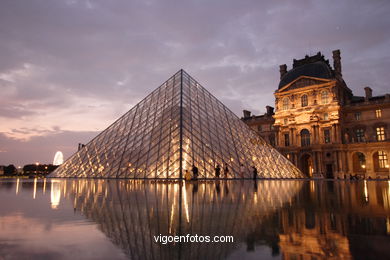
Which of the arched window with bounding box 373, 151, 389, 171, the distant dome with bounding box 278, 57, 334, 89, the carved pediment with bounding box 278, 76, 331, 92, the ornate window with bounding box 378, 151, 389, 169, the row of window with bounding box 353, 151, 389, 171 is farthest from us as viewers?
the distant dome with bounding box 278, 57, 334, 89

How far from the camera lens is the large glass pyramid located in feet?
59.5

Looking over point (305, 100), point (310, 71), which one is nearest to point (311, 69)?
point (310, 71)

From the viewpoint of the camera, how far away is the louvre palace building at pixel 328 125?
1559 inches

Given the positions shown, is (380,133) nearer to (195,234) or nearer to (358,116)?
(358,116)

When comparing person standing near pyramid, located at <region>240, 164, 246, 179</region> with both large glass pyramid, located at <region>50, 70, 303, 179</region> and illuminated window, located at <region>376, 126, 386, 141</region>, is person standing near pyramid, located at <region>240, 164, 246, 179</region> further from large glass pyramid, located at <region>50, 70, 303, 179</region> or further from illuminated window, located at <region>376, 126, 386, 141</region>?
illuminated window, located at <region>376, 126, 386, 141</region>

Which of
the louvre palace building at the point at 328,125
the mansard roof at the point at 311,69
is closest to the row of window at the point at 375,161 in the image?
the louvre palace building at the point at 328,125

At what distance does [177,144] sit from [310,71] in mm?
35402

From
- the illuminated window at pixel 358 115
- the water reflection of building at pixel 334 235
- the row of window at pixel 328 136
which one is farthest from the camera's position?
the illuminated window at pixel 358 115

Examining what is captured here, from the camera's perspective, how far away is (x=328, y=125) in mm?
42000

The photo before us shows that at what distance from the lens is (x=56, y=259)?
2.37 meters

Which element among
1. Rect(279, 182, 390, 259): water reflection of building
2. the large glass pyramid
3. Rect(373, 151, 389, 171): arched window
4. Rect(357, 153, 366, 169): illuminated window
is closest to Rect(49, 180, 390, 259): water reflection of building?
Rect(279, 182, 390, 259): water reflection of building

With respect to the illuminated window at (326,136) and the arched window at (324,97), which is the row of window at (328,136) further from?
the arched window at (324,97)

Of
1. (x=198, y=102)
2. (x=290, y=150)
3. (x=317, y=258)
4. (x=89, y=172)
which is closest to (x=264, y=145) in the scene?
(x=198, y=102)

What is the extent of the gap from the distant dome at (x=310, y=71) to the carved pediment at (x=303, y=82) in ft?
3.24
